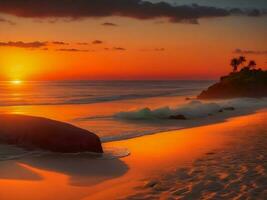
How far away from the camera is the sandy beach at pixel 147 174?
6711 mm

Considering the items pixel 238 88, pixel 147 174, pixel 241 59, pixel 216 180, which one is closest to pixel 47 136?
pixel 147 174

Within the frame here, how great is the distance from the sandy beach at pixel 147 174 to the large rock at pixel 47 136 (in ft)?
1.28

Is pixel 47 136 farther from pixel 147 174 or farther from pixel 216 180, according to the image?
pixel 216 180

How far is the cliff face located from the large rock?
45.2m

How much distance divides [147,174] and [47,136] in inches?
160

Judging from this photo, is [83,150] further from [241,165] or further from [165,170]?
[241,165]

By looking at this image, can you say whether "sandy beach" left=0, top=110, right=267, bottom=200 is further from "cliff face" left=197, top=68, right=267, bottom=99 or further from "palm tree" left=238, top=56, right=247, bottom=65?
"palm tree" left=238, top=56, right=247, bottom=65

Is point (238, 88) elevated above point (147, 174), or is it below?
above

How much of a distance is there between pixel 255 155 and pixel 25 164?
584 centimetres

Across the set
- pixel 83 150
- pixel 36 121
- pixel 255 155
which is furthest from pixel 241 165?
pixel 36 121

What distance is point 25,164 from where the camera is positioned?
9445mm

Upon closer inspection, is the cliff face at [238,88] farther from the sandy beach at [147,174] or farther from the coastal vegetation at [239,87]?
the sandy beach at [147,174]

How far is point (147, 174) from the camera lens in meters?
8.30

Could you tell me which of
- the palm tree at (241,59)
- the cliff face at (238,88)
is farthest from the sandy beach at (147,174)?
the palm tree at (241,59)
